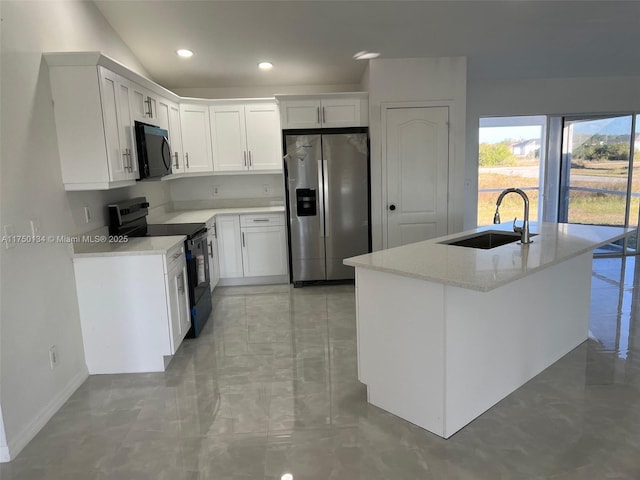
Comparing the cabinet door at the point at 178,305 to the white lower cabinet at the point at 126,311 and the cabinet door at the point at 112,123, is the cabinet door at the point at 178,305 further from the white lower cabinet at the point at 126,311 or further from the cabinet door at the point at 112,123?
the cabinet door at the point at 112,123

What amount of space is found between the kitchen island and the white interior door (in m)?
2.07

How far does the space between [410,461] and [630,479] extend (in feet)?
3.06

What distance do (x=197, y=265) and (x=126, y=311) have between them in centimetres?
86

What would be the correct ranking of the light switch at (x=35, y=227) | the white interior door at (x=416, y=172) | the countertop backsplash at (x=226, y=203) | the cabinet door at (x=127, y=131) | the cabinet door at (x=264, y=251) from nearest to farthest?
the light switch at (x=35, y=227) < the cabinet door at (x=127, y=131) < the white interior door at (x=416, y=172) < the cabinet door at (x=264, y=251) < the countertop backsplash at (x=226, y=203)

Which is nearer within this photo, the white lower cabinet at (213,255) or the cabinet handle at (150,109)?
the cabinet handle at (150,109)

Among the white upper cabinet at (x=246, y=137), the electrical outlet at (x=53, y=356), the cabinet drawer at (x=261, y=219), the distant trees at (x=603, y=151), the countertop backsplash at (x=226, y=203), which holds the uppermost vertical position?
the white upper cabinet at (x=246, y=137)

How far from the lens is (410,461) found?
2.06 metres

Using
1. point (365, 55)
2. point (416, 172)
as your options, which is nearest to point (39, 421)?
point (416, 172)

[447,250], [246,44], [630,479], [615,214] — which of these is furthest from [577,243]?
[615,214]

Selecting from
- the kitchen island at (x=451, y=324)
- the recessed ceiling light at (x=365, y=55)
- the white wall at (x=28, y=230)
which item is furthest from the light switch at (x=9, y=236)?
the recessed ceiling light at (x=365, y=55)

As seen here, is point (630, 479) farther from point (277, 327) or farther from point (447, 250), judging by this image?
point (277, 327)

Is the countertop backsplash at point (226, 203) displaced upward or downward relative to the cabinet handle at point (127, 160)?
downward

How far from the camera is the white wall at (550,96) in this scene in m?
5.49

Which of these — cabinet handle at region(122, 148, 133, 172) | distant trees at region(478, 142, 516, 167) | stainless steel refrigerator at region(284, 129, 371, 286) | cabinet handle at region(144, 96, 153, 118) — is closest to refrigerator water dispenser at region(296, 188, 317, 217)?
stainless steel refrigerator at region(284, 129, 371, 286)
